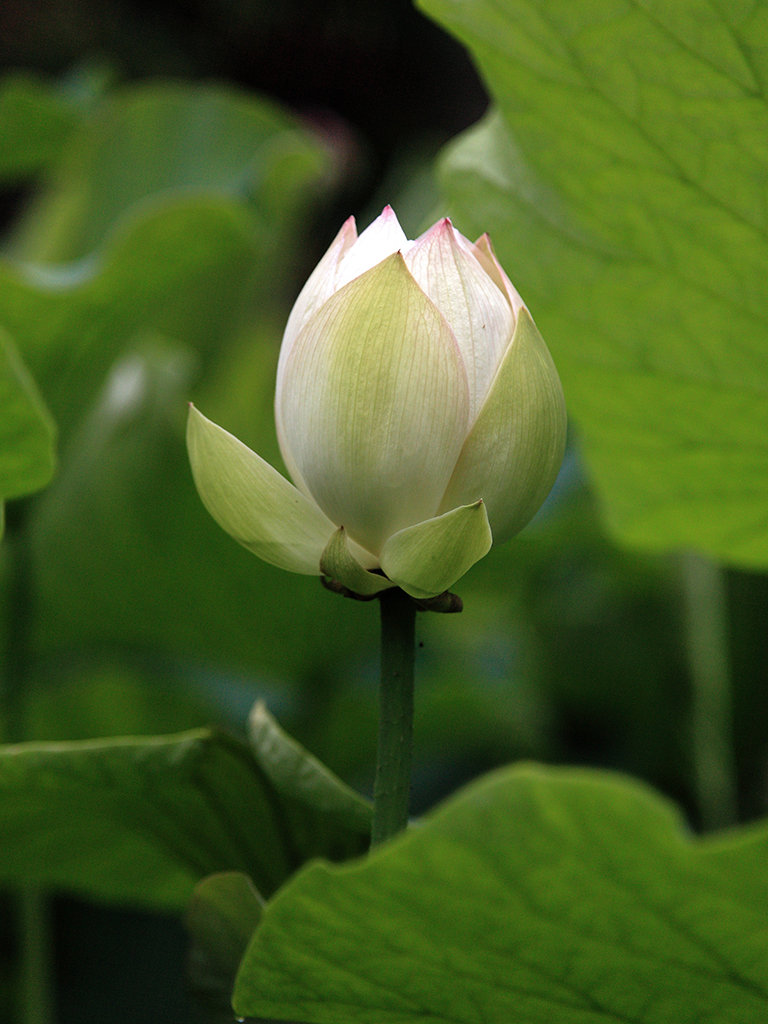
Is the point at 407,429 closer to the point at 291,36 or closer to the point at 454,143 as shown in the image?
the point at 454,143

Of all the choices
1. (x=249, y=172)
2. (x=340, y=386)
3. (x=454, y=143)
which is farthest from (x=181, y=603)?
(x=340, y=386)

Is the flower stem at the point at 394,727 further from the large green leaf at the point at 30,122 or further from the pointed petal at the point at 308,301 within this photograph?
the large green leaf at the point at 30,122

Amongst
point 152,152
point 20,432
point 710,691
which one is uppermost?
point 20,432

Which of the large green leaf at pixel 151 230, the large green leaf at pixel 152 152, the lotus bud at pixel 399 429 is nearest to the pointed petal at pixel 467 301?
the lotus bud at pixel 399 429

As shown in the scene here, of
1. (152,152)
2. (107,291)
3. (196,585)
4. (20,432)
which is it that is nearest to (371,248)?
(20,432)

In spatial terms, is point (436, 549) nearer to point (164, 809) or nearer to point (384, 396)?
point (384, 396)
